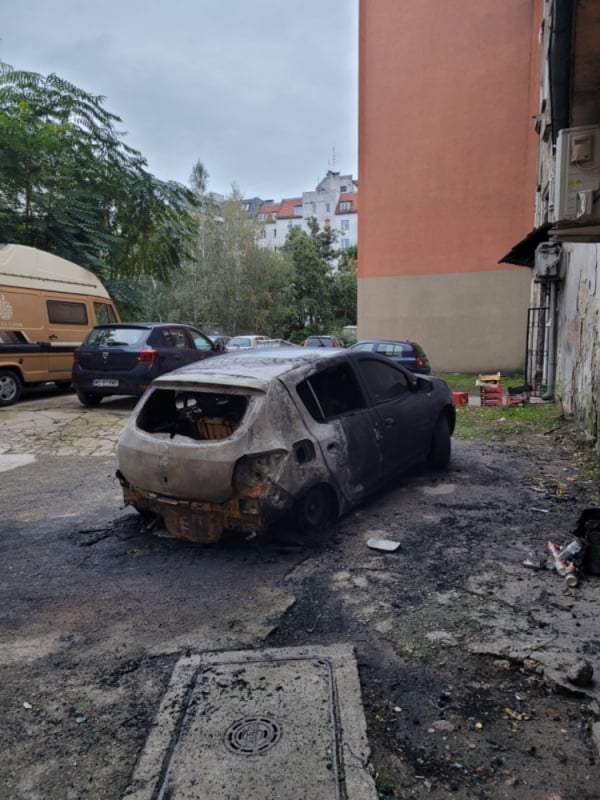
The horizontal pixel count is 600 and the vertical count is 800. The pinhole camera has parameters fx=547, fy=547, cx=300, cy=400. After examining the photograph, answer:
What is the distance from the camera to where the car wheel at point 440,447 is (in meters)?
6.34

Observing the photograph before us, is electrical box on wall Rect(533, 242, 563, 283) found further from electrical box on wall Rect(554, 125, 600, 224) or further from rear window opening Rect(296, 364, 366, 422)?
rear window opening Rect(296, 364, 366, 422)

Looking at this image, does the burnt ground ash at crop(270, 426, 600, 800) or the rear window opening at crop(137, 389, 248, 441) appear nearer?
the burnt ground ash at crop(270, 426, 600, 800)

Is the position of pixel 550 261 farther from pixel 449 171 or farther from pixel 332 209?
pixel 332 209

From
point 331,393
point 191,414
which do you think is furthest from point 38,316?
point 331,393

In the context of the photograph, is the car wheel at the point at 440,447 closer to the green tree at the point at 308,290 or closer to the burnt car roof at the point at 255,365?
the burnt car roof at the point at 255,365

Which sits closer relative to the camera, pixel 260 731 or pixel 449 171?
pixel 260 731

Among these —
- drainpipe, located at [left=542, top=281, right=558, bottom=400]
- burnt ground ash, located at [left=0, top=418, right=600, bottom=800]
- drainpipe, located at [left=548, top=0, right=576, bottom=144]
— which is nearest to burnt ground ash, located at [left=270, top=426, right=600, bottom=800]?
burnt ground ash, located at [left=0, top=418, right=600, bottom=800]

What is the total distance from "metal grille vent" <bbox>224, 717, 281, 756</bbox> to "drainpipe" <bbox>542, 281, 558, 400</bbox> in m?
10.9

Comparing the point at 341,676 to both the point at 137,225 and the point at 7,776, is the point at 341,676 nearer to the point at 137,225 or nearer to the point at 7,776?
the point at 7,776

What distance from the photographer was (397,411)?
5512 millimetres

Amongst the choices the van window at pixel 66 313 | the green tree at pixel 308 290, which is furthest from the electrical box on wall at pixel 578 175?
the green tree at pixel 308 290

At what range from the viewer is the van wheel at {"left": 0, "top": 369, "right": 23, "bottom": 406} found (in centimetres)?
1046

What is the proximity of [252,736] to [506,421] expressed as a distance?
8.51 metres

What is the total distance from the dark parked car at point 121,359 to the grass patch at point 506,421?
5454 mm
